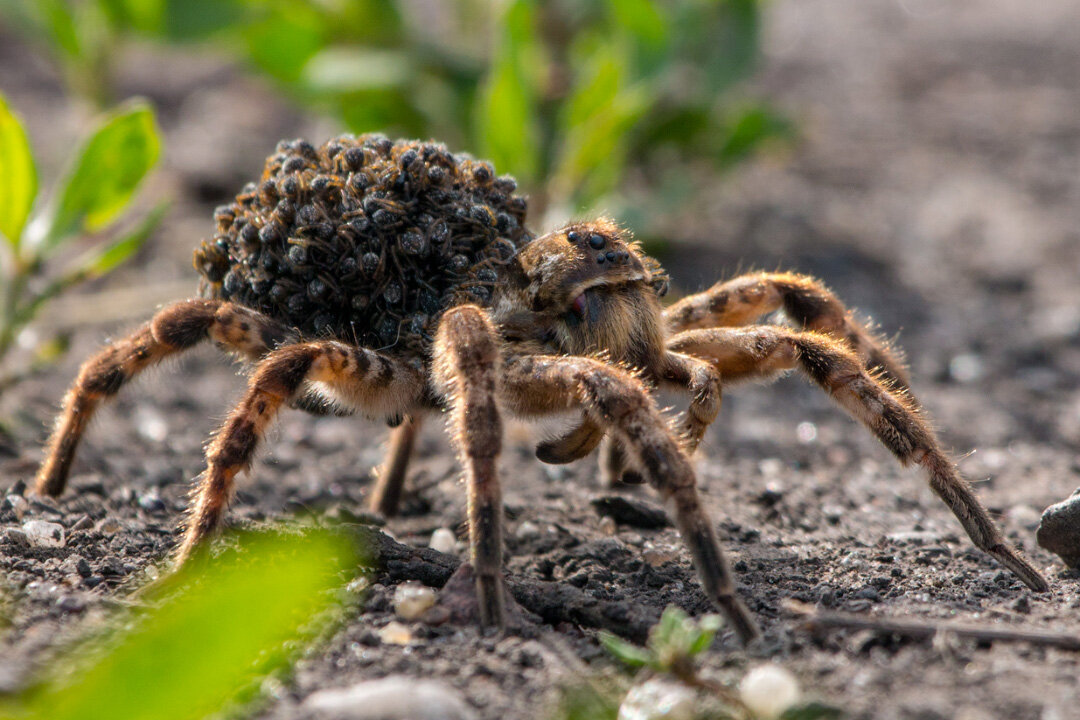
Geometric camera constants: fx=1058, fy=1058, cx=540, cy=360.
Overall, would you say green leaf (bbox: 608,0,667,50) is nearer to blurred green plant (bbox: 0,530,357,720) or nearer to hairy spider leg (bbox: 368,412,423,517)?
hairy spider leg (bbox: 368,412,423,517)

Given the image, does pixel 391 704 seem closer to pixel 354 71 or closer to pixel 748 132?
pixel 354 71

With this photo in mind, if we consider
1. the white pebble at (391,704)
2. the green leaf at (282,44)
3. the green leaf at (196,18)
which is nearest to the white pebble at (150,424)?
the green leaf at (282,44)

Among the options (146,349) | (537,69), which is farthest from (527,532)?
(537,69)

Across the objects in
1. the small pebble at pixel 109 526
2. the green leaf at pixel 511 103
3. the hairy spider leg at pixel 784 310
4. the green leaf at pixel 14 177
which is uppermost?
the green leaf at pixel 511 103

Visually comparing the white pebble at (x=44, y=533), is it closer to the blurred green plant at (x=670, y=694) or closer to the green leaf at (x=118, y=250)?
the green leaf at (x=118, y=250)

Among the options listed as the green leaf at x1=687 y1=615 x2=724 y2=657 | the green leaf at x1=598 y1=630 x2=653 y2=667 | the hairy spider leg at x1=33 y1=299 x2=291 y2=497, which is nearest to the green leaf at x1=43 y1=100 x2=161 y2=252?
the hairy spider leg at x1=33 y1=299 x2=291 y2=497

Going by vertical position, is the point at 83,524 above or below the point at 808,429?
below
